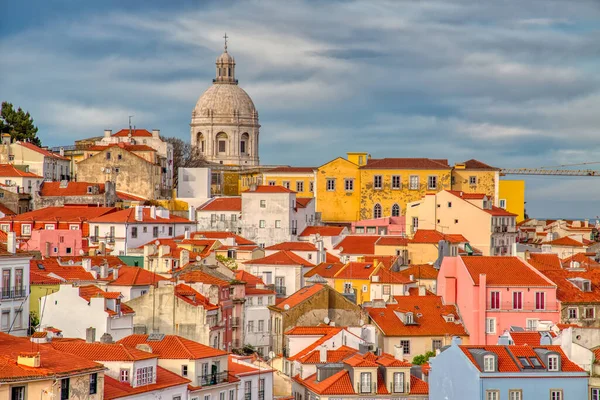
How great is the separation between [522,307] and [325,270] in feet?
52.9

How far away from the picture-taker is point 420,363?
61.7 meters

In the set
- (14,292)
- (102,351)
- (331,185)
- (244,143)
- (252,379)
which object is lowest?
(252,379)

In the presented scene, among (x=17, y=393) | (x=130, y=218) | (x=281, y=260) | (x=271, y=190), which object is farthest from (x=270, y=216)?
(x=17, y=393)

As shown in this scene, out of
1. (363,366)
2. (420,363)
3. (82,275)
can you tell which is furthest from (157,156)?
(363,366)

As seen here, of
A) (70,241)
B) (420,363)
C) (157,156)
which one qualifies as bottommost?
(420,363)

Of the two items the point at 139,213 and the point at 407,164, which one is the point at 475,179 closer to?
the point at 407,164

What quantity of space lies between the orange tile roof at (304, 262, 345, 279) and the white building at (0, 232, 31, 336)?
97.9 ft

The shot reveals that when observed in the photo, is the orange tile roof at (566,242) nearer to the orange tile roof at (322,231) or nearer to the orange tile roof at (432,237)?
the orange tile roof at (432,237)

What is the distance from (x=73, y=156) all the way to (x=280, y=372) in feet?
223

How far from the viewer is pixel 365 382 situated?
162 ft

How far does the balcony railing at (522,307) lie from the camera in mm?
67500

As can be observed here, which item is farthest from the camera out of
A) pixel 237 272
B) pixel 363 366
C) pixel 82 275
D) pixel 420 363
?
pixel 237 272

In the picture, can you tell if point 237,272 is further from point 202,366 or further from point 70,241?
point 202,366

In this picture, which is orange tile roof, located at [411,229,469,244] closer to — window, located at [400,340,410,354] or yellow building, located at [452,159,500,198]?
yellow building, located at [452,159,500,198]
